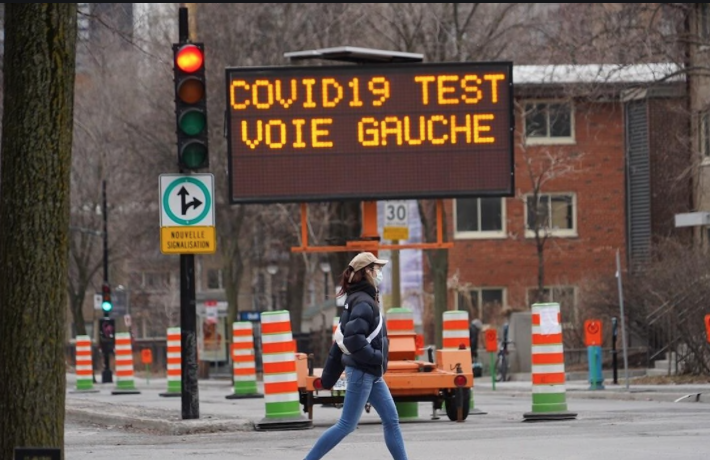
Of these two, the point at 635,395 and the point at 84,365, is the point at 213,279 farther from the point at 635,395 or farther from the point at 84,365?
the point at 635,395

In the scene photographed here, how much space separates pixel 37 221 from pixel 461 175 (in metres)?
10.3

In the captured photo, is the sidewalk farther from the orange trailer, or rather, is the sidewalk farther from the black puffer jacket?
the black puffer jacket

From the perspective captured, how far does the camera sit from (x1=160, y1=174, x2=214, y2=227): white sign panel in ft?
59.1

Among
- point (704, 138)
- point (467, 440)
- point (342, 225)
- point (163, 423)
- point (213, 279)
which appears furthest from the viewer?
point (213, 279)

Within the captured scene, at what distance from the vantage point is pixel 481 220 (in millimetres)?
49625

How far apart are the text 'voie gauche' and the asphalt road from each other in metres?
3.33

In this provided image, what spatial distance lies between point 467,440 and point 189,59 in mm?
5241

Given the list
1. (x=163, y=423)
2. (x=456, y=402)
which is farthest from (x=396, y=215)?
(x=163, y=423)

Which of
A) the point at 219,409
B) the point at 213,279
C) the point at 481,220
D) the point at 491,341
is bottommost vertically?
the point at 219,409

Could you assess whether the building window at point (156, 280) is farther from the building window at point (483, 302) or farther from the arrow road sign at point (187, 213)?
the arrow road sign at point (187, 213)

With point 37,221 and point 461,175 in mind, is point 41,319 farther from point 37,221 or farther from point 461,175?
point 461,175

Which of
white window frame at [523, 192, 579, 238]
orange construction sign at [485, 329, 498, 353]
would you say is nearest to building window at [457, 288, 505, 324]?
white window frame at [523, 192, 579, 238]

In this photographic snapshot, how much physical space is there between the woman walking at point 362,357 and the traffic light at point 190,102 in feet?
19.6

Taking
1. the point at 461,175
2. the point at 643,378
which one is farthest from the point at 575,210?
the point at 461,175
